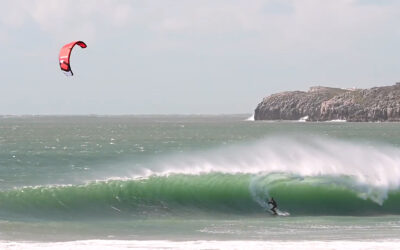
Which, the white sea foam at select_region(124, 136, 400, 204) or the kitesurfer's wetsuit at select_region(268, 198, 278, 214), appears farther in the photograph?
the white sea foam at select_region(124, 136, 400, 204)

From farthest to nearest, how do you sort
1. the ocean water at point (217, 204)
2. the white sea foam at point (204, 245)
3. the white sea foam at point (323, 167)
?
the white sea foam at point (323, 167) → the ocean water at point (217, 204) → the white sea foam at point (204, 245)

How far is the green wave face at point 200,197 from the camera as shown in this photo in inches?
986

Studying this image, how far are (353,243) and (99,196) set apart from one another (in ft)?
40.6

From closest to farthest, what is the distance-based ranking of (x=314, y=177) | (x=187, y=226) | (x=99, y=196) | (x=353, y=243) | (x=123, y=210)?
(x=353, y=243), (x=187, y=226), (x=123, y=210), (x=99, y=196), (x=314, y=177)

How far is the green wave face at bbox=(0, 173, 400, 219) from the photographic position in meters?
25.0

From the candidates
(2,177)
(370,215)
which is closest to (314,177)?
(370,215)

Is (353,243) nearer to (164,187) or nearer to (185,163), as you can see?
(164,187)

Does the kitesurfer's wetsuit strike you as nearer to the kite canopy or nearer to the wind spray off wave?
the wind spray off wave

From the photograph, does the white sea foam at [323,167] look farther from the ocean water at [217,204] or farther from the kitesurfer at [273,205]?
the kitesurfer at [273,205]

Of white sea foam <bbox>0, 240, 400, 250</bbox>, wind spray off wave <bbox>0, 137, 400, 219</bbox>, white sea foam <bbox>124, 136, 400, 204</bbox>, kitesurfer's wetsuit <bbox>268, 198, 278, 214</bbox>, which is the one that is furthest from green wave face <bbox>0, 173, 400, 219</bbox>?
white sea foam <bbox>0, 240, 400, 250</bbox>

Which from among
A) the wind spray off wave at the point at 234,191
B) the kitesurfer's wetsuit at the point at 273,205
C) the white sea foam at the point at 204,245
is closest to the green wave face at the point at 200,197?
the wind spray off wave at the point at 234,191

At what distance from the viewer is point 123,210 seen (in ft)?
82.6

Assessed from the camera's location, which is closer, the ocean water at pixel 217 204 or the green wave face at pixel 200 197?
the ocean water at pixel 217 204

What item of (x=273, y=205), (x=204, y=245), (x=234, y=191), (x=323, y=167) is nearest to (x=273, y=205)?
(x=273, y=205)
